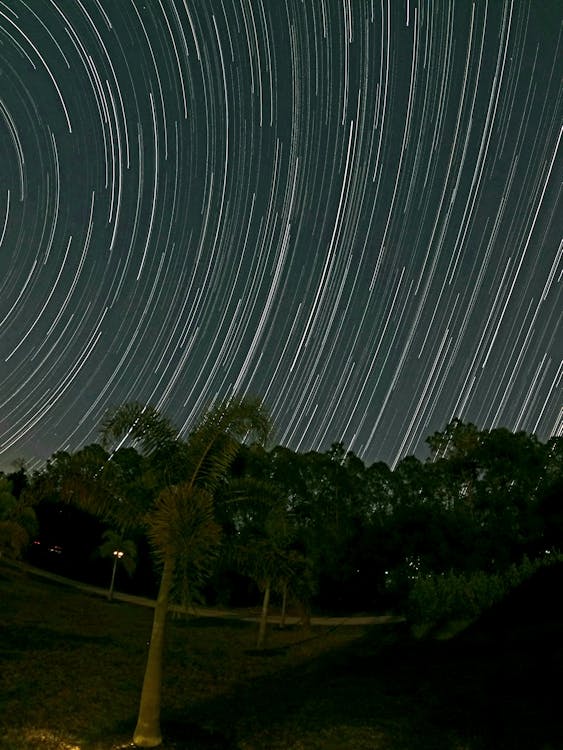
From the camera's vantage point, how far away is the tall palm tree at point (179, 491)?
9109mm

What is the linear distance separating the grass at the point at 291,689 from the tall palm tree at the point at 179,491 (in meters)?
1.13

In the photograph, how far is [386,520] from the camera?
125ft

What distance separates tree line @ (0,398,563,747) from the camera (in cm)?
1013

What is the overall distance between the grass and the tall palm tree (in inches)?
44.5

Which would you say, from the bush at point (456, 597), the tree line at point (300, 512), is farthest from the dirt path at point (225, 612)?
the bush at point (456, 597)

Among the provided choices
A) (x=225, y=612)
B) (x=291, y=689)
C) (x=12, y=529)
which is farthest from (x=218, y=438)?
(x=225, y=612)

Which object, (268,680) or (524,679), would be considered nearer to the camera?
(524,679)

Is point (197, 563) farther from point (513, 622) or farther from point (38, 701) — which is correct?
point (513, 622)

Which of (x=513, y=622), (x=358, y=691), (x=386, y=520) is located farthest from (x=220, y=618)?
(x=358, y=691)

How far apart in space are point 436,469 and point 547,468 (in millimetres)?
6607

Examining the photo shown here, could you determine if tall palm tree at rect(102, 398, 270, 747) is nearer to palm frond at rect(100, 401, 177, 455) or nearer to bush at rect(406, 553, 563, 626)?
palm frond at rect(100, 401, 177, 455)

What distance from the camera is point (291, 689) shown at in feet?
49.9

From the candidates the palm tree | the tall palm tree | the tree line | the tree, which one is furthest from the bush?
the palm tree

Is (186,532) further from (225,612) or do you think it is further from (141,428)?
(225,612)
